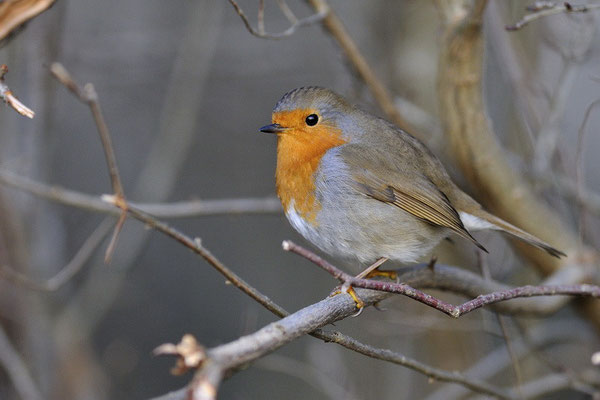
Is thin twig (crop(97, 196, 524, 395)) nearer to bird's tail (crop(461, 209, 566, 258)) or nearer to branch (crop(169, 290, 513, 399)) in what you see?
branch (crop(169, 290, 513, 399))

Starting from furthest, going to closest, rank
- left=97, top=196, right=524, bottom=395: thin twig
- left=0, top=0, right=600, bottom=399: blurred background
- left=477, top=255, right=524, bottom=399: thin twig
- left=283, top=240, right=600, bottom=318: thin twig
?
left=0, top=0, right=600, bottom=399: blurred background
left=477, top=255, right=524, bottom=399: thin twig
left=97, top=196, right=524, bottom=395: thin twig
left=283, top=240, right=600, bottom=318: thin twig

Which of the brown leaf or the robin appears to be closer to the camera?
the brown leaf

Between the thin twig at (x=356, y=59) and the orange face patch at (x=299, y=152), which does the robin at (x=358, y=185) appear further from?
the thin twig at (x=356, y=59)

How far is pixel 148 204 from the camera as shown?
348 centimetres

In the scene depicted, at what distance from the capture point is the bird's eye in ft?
10.4

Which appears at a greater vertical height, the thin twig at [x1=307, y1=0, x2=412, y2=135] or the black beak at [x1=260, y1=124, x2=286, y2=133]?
the thin twig at [x1=307, y1=0, x2=412, y2=135]

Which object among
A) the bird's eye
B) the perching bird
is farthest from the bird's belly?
the bird's eye

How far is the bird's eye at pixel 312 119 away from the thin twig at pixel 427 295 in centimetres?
143

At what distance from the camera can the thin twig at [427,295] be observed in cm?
146

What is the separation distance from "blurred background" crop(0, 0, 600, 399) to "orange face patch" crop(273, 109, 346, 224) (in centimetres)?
61

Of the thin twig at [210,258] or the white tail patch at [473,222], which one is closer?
the thin twig at [210,258]

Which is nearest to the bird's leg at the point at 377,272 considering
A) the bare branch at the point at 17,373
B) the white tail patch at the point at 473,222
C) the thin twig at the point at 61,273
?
the white tail patch at the point at 473,222

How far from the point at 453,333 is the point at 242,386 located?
2026 mm

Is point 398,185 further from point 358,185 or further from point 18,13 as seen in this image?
point 18,13
